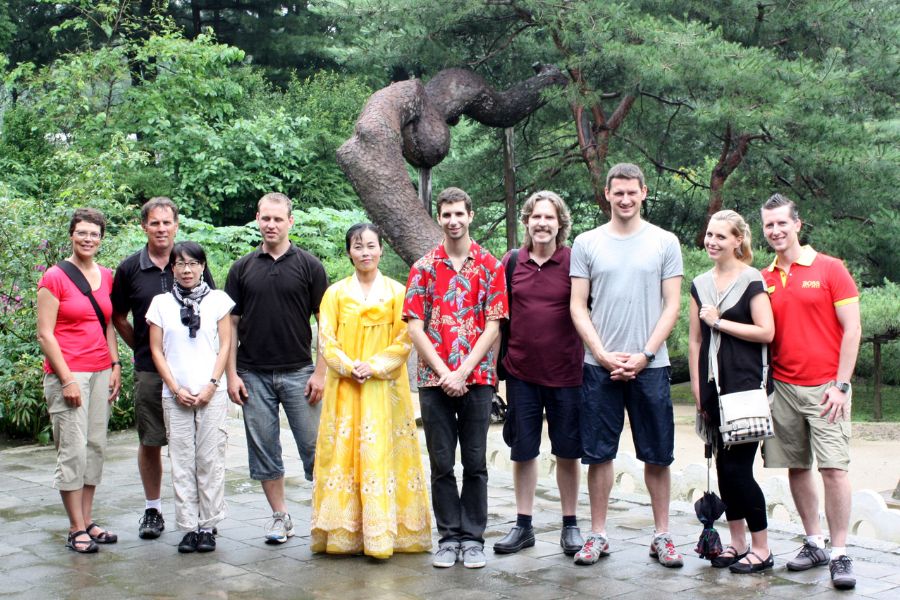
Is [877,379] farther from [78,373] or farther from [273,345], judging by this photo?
[78,373]

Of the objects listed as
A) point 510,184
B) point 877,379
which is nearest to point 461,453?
point 510,184

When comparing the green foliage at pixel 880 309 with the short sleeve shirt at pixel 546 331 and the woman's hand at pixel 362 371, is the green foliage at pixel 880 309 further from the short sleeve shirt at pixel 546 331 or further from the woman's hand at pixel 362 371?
the woman's hand at pixel 362 371

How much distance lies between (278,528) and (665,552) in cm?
172

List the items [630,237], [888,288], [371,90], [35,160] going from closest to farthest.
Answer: [630,237]
[888,288]
[35,160]
[371,90]

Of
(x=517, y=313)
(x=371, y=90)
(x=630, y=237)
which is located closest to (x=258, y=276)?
(x=517, y=313)

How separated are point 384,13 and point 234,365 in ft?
21.4

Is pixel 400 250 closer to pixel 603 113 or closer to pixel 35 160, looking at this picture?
pixel 603 113

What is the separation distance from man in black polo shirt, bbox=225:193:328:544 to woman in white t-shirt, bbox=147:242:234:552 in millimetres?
110

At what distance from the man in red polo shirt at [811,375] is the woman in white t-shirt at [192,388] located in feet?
7.70

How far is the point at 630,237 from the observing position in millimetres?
4344

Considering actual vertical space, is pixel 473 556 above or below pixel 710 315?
below

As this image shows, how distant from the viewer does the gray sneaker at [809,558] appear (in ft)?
13.6

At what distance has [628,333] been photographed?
4258mm

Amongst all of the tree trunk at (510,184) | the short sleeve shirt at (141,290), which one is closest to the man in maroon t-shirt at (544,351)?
the short sleeve shirt at (141,290)
